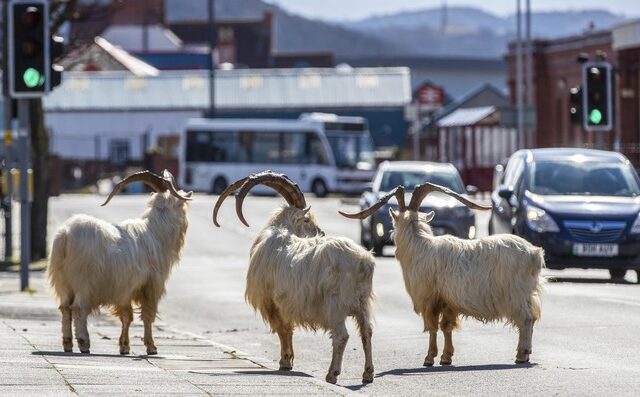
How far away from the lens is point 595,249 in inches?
887

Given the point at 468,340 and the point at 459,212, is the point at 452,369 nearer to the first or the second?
the point at 468,340

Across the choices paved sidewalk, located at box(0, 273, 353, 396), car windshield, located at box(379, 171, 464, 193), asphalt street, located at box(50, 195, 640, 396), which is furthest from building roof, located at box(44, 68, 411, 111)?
paved sidewalk, located at box(0, 273, 353, 396)

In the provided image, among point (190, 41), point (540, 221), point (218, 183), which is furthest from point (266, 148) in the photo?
point (190, 41)

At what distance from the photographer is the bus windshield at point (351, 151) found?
65.4 metres

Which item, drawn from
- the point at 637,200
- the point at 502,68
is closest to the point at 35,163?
the point at 637,200

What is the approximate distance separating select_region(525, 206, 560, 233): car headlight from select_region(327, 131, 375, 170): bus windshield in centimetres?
4236

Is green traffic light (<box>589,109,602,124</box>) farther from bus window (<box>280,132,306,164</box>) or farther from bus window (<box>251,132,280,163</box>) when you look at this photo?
bus window (<box>251,132,280,163</box>)

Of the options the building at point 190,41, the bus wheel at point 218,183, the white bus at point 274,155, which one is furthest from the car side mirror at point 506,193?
the building at point 190,41

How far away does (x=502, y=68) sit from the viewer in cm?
14750

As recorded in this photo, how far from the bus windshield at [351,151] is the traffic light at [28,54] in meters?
43.9

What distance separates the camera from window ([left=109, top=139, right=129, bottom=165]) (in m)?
88.5

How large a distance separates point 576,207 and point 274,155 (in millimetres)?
44843

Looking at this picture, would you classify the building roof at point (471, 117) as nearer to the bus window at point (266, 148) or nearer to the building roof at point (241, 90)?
the bus window at point (266, 148)

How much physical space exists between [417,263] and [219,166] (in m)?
54.4
